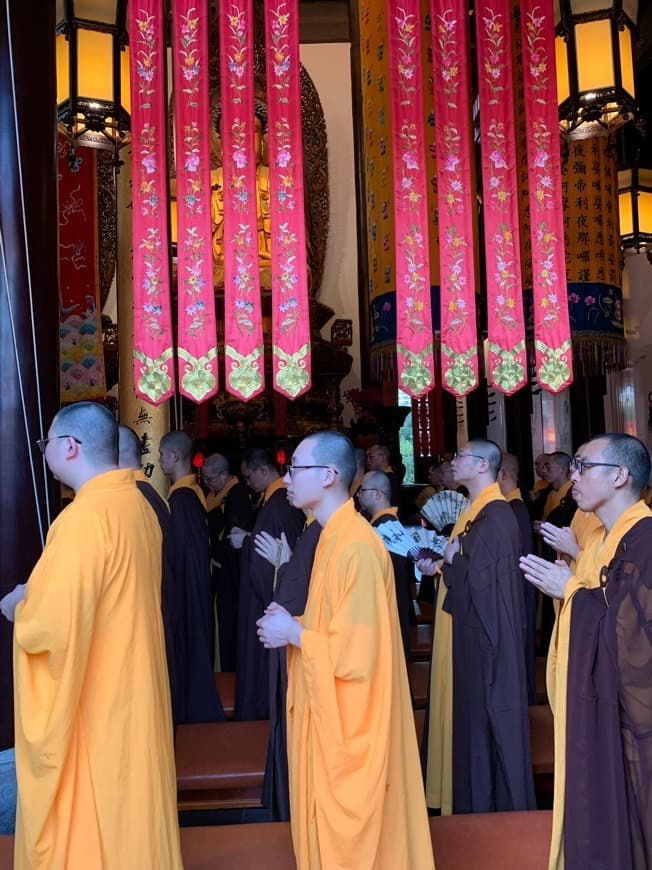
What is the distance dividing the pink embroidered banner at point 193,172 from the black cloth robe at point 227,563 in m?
1.77

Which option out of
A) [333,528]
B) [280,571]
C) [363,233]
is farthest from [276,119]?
[363,233]

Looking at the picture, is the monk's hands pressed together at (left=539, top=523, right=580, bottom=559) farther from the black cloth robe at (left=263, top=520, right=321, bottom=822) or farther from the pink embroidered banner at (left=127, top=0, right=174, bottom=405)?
the pink embroidered banner at (left=127, top=0, right=174, bottom=405)

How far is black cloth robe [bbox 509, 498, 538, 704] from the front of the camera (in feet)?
13.8

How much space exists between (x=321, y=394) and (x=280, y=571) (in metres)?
6.04

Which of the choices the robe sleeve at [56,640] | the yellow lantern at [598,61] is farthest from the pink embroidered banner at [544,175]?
the robe sleeve at [56,640]

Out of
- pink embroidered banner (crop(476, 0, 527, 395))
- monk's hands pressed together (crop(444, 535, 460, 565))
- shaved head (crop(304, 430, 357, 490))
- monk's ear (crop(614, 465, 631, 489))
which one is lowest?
monk's hands pressed together (crop(444, 535, 460, 565))

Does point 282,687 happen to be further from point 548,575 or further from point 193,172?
point 193,172

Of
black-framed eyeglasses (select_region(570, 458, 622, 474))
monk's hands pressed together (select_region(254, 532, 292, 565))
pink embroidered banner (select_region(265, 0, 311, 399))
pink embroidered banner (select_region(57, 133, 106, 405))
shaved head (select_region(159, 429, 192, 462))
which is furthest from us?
pink embroidered banner (select_region(57, 133, 106, 405))

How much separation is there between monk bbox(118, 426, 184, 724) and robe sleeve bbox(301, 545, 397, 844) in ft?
6.03

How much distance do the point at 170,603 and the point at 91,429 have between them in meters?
2.14

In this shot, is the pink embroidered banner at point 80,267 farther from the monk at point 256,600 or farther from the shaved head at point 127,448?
the shaved head at point 127,448

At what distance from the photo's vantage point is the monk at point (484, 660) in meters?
3.40

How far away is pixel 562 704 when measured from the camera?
2520 millimetres

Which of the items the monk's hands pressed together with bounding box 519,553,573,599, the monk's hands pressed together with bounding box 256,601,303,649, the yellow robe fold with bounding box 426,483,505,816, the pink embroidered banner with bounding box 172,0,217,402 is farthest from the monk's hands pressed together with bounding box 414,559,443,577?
the monk's hands pressed together with bounding box 256,601,303,649
